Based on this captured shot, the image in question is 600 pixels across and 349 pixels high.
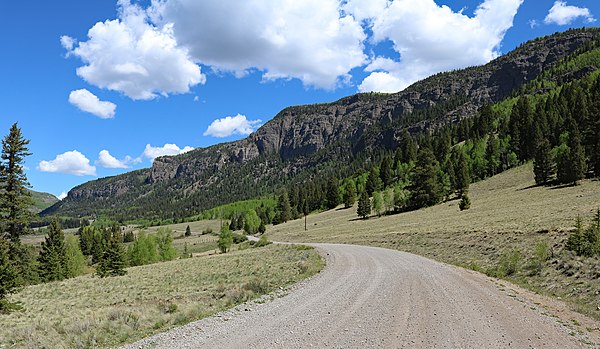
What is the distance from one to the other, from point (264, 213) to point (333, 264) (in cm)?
13335

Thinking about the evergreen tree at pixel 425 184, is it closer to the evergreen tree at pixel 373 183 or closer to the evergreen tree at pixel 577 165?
the evergreen tree at pixel 577 165

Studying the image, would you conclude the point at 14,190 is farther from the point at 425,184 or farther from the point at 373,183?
the point at 373,183

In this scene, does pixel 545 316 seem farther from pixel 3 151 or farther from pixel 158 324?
pixel 3 151

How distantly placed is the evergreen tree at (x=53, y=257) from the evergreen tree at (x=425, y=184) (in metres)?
71.5

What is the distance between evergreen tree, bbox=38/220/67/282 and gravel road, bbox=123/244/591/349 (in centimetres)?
4829

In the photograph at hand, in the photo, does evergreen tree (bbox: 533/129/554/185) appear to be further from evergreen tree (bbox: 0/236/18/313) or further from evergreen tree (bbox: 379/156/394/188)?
evergreen tree (bbox: 0/236/18/313)

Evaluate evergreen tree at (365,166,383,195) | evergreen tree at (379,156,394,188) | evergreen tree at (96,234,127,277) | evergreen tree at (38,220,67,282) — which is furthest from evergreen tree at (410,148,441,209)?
evergreen tree at (38,220,67,282)

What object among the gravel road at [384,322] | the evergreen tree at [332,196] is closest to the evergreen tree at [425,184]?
the evergreen tree at [332,196]

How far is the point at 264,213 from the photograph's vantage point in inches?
6147

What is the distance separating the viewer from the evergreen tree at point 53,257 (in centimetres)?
4819

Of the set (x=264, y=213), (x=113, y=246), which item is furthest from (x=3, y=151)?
(x=264, y=213)

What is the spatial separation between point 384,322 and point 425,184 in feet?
257

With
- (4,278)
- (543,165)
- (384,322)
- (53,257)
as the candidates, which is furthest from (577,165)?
(53,257)

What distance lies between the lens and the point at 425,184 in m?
83.3
